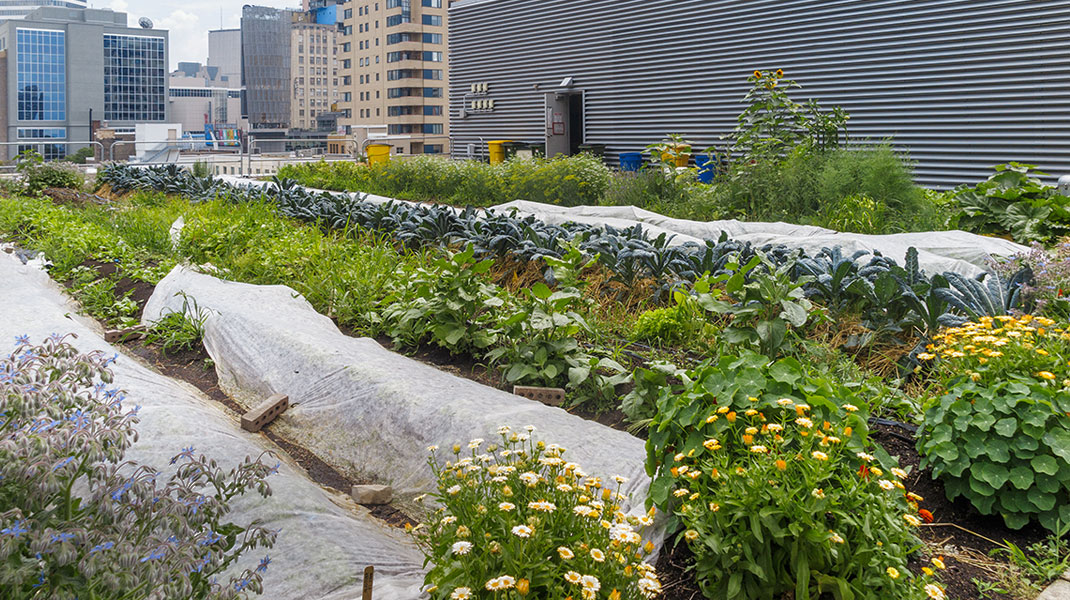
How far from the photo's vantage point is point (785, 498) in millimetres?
1791

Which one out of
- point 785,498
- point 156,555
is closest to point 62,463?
point 156,555

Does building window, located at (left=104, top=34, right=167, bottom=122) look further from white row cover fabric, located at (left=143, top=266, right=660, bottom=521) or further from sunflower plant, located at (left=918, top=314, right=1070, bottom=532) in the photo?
sunflower plant, located at (left=918, top=314, right=1070, bottom=532)

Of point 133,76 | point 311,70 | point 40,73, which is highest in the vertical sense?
point 311,70

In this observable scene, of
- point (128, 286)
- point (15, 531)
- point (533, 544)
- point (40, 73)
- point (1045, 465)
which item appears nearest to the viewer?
point (15, 531)

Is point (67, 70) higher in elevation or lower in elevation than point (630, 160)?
higher

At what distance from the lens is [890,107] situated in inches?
443

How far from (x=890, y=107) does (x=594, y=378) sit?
9736 millimetres

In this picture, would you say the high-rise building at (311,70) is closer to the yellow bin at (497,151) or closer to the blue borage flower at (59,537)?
the yellow bin at (497,151)

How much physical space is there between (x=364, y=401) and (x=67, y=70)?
124 metres

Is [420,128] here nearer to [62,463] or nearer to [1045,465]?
[1045,465]

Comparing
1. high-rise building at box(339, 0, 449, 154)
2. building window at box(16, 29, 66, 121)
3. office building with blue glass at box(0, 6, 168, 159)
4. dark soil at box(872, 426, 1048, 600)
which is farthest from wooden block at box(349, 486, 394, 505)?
building window at box(16, 29, 66, 121)

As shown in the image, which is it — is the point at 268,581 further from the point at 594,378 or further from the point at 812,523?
the point at 594,378

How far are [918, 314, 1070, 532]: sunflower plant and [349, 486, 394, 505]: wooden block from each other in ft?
5.90

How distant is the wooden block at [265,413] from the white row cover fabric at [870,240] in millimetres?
2726
